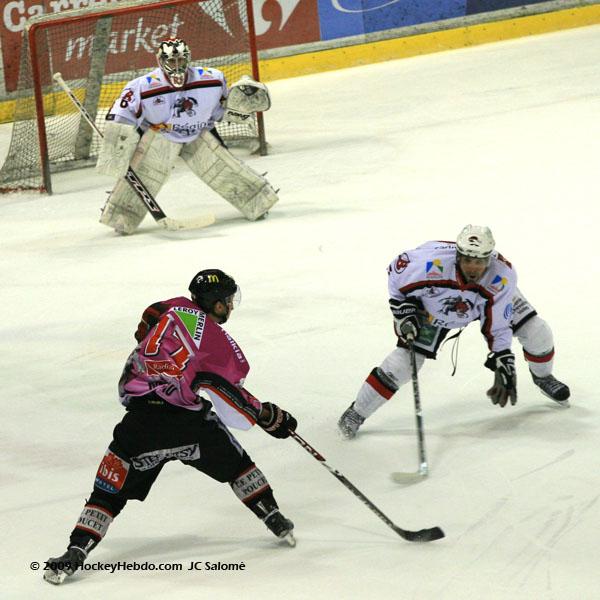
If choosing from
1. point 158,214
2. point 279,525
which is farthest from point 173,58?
point 279,525

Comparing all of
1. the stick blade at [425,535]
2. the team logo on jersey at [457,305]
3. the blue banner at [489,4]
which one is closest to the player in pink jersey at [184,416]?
the stick blade at [425,535]

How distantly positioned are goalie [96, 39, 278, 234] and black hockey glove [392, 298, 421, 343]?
3360 millimetres

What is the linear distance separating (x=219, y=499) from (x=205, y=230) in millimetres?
3735

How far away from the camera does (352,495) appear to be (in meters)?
4.18

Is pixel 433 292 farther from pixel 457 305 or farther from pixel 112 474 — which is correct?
pixel 112 474

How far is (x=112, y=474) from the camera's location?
371 cm

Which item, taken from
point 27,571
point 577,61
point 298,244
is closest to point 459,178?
point 298,244

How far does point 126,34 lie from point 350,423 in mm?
6408

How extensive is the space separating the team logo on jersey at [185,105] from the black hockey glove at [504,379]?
3.55 meters

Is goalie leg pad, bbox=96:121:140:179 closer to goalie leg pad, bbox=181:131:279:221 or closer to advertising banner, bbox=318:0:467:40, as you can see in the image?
goalie leg pad, bbox=181:131:279:221

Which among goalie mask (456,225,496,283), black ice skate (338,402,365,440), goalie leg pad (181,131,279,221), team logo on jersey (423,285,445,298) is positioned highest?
goalie mask (456,225,496,283)

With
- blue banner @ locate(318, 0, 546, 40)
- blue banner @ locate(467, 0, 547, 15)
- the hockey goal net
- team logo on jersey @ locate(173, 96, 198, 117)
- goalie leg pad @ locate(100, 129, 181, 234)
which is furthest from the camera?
blue banner @ locate(467, 0, 547, 15)

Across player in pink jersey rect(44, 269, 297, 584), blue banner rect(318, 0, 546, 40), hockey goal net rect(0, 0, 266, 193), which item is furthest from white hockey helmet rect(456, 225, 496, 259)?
blue banner rect(318, 0, 546, 40)

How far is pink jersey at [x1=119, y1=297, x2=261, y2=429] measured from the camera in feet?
11.8
